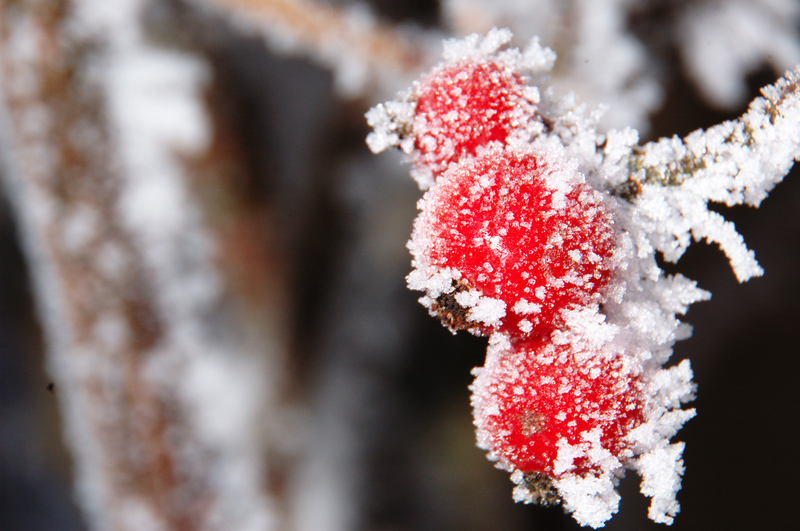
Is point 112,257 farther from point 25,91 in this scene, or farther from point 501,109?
point 501,109

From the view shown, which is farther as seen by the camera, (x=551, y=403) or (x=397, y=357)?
(x=397, y=357)

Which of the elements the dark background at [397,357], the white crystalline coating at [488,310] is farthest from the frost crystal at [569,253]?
the dark background at [397,357]

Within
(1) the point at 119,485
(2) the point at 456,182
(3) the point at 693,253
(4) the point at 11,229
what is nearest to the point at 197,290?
(1) the point at 119,485

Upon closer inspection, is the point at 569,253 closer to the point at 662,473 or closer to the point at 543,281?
the point at 543,281

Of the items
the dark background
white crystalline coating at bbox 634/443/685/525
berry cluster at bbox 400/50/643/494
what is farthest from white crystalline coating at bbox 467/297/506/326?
the dark background

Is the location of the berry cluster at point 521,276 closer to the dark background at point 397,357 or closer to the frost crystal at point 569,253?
the frost crystal at point 569,253

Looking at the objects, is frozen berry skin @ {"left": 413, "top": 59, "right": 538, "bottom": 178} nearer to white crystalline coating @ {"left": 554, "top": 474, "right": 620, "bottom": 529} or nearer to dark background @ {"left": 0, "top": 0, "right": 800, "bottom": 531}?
white crystalline coating @ {"left": 554, "top": 474, "right": 620, "bottom": 529}

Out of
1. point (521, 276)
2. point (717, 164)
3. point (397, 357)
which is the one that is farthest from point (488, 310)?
point (397, 357)
